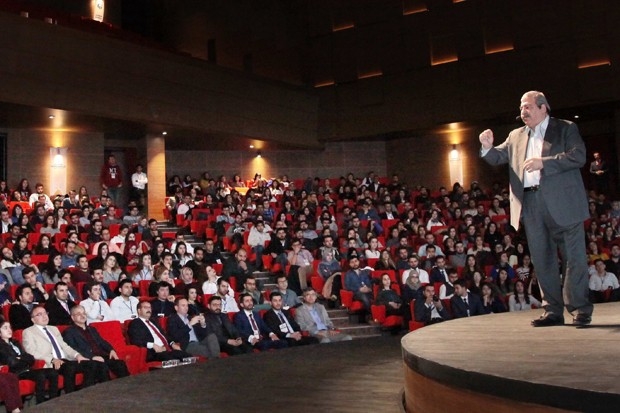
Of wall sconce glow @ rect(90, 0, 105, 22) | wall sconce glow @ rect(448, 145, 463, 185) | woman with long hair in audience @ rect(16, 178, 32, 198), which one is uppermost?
wall sconce glow @ rect(90, 0, 105, 22)

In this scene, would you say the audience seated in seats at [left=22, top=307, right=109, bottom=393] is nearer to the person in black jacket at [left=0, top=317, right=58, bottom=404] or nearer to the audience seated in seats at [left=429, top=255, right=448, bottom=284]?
the person in black jacket at [left=0, top=317, right=58, bottom=404]

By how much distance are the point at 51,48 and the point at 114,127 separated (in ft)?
6.97

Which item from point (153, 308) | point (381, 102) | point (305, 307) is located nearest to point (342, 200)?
point (381, 102)

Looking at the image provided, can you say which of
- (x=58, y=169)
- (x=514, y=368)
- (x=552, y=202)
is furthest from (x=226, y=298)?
(x=58, y=169)

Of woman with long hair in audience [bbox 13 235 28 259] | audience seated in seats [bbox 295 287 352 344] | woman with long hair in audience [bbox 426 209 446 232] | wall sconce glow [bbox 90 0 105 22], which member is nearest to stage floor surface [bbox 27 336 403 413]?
audience seated in seats [bbox 295 287 352 344]

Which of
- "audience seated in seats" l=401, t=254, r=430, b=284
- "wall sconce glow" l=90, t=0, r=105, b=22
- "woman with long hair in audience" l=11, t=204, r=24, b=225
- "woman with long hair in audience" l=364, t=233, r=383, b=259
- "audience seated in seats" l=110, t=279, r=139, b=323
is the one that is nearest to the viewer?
"audience seated in seats" l=110, t=279, r=139, b=323

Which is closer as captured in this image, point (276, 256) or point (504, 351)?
point (504, 351)

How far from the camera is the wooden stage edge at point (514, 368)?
6.82 ft

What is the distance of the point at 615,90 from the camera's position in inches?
525

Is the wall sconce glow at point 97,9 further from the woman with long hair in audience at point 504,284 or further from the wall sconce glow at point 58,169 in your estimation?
the woman with long hair in audience at point 504,284

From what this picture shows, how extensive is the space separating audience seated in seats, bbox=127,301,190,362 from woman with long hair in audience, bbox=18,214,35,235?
3.74 metres

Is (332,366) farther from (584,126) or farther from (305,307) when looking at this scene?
(584,126)

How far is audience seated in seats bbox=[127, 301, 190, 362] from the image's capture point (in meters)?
6.32

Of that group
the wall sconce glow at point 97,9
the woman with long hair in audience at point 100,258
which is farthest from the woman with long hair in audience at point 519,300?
the wall sconce glow at point 97,9
